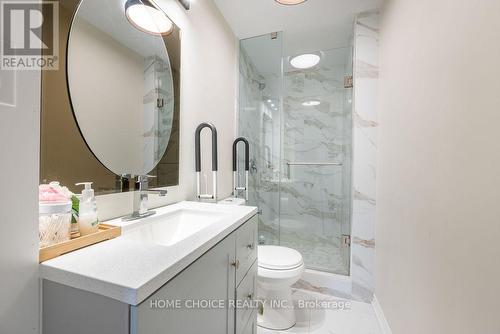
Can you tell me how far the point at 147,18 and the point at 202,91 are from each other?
526 mm

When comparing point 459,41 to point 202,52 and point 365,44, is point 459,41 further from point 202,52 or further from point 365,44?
point 202,52

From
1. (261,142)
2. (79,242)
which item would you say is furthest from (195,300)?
(261,142)

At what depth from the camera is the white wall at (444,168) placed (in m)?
0.60

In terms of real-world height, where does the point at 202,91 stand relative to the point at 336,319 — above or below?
above

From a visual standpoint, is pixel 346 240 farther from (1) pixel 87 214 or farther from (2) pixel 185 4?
(2) pixel 185 4

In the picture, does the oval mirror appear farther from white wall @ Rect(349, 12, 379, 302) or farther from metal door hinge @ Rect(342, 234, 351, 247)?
metal door hinge @ Rect(342, 234, 351, 247)

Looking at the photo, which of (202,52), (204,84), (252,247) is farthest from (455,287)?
(202,52)

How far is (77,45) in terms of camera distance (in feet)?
2.63

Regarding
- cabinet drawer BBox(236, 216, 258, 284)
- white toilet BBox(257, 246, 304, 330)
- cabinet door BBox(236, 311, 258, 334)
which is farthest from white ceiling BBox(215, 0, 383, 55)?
cabinet door BBox(236, 311, 258, 334)

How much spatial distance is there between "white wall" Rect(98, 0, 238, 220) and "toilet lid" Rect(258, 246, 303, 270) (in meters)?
0.57

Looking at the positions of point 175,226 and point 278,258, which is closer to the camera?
point 175,226

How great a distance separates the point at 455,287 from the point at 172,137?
4.45 feet

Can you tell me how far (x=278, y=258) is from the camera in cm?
153

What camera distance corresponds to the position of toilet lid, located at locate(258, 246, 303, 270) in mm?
1436
